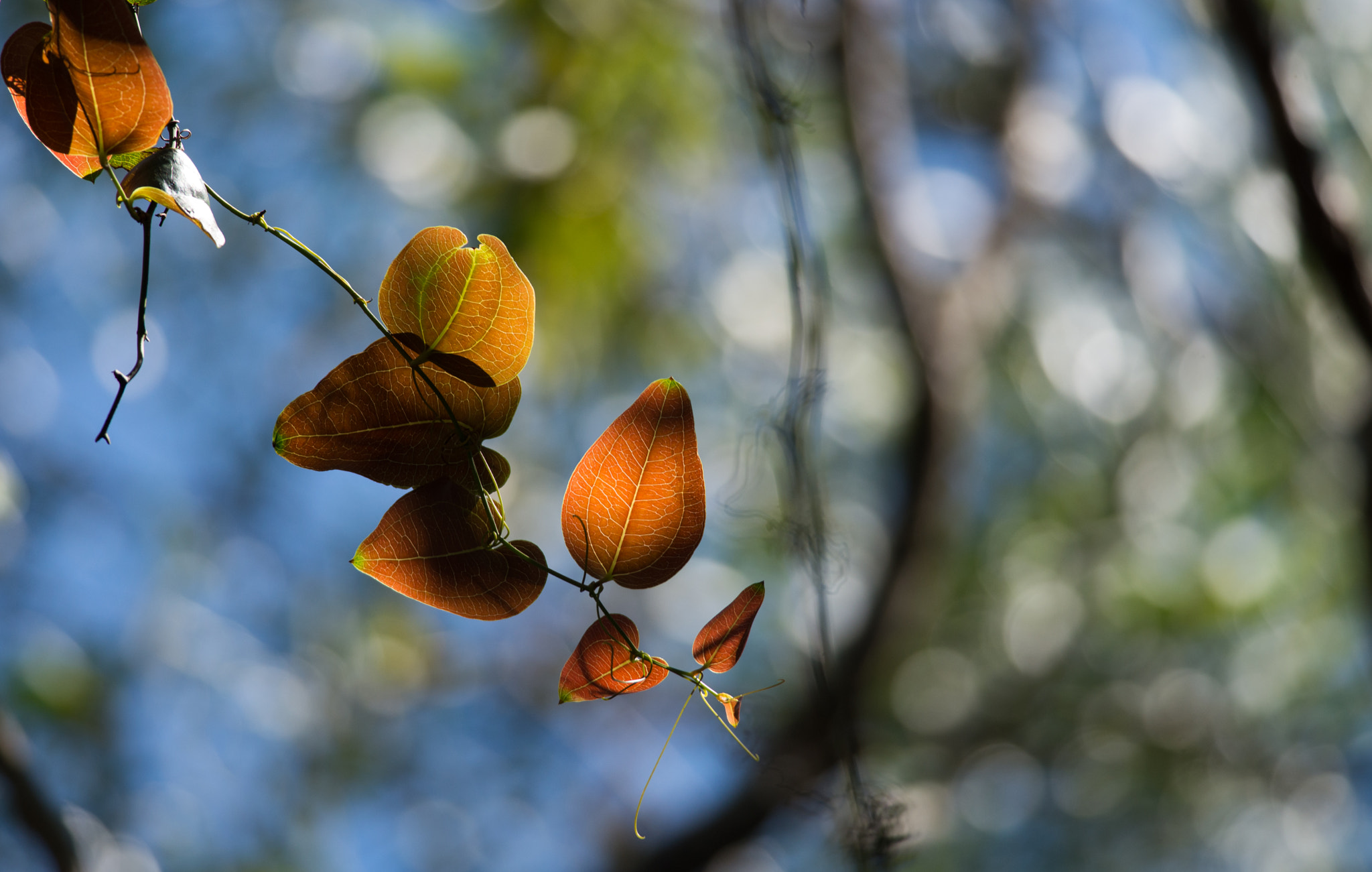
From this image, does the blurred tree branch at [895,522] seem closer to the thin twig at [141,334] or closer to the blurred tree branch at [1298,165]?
the blurred tree branch at [1298,165]

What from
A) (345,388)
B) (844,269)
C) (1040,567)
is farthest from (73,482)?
(1040,567)

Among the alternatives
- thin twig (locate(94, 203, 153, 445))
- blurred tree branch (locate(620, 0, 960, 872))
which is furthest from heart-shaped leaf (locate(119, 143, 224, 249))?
blurred tree branch (locate(620, 0, 960, 872))

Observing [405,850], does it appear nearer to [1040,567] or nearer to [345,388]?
[1040,567]

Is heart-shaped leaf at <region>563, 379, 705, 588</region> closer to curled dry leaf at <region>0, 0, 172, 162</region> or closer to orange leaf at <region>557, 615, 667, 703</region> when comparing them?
orange leaf at <region>557, 615, 667, 703</region>

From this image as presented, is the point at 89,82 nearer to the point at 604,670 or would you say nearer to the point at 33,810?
the point at 604,670

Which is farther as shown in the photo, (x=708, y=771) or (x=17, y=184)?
(x=708, y=771)

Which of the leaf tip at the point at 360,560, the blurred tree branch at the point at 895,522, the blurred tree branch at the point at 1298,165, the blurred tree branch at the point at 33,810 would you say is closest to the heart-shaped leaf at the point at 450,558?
the leaf tip at the point at 360,560
